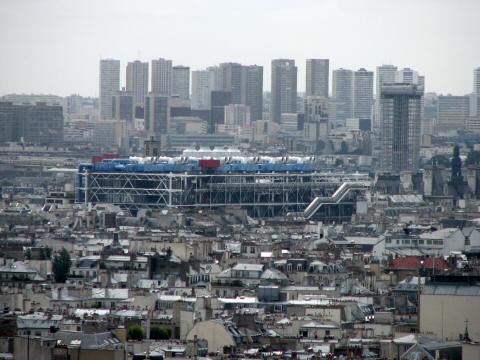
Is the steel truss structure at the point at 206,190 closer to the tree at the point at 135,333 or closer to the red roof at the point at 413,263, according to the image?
the red roof at the point at 413,263

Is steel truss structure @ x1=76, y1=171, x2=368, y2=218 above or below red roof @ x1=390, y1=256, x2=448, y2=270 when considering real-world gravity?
below

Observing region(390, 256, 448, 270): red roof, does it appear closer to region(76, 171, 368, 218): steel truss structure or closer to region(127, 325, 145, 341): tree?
region(127, 325, 145, 341): tree

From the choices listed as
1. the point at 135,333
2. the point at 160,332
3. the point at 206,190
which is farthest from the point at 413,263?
the point at 206,190

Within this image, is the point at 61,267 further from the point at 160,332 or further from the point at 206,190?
the point at 206,190

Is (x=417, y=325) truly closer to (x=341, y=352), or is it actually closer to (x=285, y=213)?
(x=341, y=352)

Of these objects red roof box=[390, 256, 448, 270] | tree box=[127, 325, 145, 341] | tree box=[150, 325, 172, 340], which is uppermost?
tree box=[127, 325, 145, 341]

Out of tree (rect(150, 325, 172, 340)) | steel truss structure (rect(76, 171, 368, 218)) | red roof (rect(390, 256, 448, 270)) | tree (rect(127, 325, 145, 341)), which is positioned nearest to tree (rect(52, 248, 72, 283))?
red roof (rect(390, 256, 448, 270))
